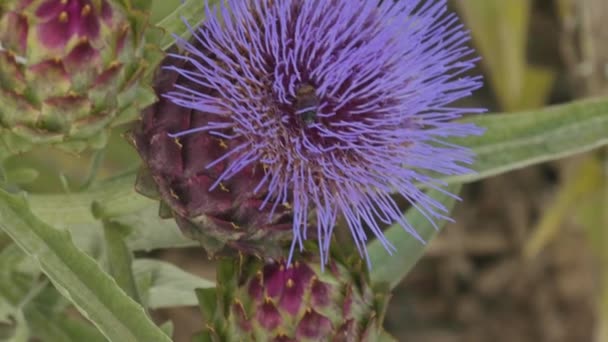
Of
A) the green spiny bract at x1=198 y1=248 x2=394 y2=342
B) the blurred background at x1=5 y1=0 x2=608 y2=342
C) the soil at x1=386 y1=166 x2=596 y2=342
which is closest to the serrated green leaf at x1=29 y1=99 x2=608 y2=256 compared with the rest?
the green spiny bract at x1=198 y1=248 x2=394 y2=342

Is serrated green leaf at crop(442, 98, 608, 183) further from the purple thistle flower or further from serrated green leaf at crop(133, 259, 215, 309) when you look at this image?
serrated green leaf at crop(133, 259, 215, 309)

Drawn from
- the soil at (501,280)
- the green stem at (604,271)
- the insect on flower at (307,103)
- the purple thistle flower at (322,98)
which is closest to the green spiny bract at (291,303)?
the purple thistle flower at (322,98)

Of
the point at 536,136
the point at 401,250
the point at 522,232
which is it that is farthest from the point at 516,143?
the point at 522,232

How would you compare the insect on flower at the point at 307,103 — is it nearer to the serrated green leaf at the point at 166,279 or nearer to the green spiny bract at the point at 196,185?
the green spiny bract at the point at 196,185

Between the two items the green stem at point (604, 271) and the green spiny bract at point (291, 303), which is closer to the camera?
the green spiny bract at point (291, 303)

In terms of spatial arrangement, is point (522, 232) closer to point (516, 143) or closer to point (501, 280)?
point (501, 280)
